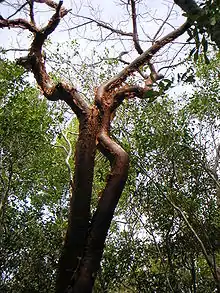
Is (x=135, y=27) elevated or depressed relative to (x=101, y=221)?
elevated

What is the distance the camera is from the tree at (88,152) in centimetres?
282

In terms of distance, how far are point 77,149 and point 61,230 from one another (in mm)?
7957

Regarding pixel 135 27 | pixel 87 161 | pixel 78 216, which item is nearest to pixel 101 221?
pixel 78 216

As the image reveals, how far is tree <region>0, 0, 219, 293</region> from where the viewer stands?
2.82m

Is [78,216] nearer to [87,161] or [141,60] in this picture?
[87,161]

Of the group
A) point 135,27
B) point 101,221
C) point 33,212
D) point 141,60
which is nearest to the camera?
point 101,221

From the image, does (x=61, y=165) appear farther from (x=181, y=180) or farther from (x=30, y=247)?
(x=181, y=180)

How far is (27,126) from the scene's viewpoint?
9.06m

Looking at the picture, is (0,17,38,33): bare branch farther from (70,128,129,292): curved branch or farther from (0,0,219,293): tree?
(70,128,129,292): curved branch

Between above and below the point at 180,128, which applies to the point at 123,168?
below

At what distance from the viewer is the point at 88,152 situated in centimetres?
325

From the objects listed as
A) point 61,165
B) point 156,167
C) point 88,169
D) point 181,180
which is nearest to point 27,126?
point 61,165

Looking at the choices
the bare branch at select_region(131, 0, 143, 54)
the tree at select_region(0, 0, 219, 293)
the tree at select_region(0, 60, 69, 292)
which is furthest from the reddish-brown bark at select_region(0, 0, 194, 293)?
the tree at select_region(0, 60, 69, 292)

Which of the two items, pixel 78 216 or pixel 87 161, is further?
pixel 87 161
